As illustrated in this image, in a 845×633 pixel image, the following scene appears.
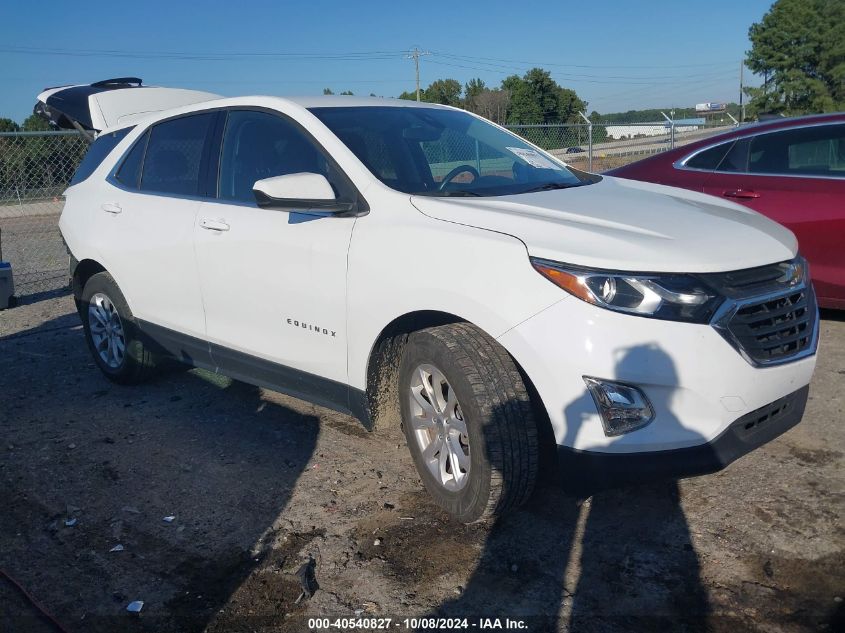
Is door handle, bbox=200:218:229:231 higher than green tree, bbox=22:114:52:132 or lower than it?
lower

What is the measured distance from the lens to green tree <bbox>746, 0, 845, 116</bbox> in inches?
1810

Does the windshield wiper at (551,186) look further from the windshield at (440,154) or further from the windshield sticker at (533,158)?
the windshield sticker at (533,158)

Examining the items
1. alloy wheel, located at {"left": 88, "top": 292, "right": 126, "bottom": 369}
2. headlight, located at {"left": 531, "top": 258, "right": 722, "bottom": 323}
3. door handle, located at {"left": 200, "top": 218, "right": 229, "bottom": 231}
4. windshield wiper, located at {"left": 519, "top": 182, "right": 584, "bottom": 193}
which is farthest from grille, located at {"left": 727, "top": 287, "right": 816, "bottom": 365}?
alloy wheel, located at {"left": 88, "top": 292, "right": 126, "bottom": 369}

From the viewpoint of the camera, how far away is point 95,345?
5.63 metres

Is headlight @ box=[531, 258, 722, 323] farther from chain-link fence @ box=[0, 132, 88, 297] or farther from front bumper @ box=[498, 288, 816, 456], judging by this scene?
chain-link fence @ box=[0, 132, 88, 297]

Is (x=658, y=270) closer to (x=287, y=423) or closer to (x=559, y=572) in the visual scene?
(x=559, y=572)

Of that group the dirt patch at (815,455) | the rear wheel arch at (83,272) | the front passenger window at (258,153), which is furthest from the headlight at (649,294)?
the rear wheel arch at (83,272)

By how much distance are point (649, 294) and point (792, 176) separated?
3.49 m

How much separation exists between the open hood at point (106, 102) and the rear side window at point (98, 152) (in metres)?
0.17

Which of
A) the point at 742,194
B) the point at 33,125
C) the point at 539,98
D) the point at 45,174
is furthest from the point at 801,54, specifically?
the point at 742,194

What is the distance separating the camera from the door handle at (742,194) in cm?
565

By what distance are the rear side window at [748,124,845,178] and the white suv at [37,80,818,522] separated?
213 centimetres

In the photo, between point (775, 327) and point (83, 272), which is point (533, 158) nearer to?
point (775, 327)

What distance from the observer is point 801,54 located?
47.2 m
